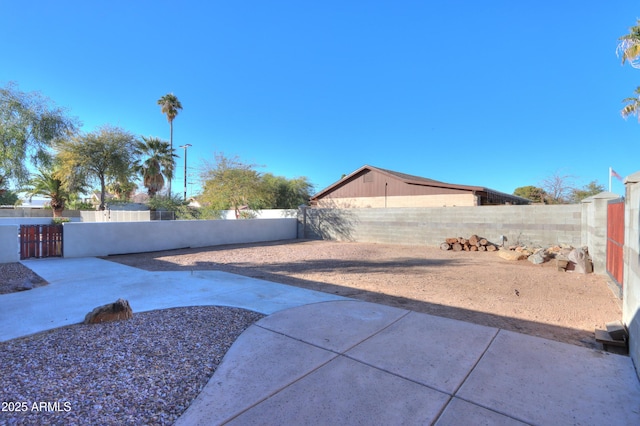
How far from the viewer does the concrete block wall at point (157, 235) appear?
1102 centimetres

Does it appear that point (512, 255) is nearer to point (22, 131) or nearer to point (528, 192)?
point (22, 131)

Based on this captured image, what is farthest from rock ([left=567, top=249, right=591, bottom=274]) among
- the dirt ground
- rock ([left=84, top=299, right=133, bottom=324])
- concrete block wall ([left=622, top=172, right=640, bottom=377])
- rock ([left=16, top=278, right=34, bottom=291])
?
rock ([left=16, top=278, right=34, bottom=291])

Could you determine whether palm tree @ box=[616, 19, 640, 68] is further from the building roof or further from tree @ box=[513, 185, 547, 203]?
tree @ box=[513, 185, 547, 203]

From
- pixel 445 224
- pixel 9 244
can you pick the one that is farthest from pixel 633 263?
pixel 9 244

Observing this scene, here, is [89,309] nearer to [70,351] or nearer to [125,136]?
[70,351]

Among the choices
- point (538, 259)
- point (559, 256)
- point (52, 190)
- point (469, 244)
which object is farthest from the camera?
point (52, 190)

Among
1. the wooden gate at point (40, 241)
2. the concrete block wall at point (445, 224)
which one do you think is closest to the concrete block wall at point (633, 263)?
the concrete block wall at point (445, 224)

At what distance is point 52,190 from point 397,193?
1199 inches

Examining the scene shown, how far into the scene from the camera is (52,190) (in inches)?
1111

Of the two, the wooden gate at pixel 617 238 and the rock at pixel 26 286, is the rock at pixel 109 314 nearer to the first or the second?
the rock at pixel 26 286

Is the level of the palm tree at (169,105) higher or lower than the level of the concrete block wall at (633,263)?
higher

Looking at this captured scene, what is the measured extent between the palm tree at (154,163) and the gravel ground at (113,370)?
29.3 meters

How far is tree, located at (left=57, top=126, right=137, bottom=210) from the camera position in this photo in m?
23.5

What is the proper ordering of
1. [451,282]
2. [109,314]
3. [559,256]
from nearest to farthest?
[109,314]
[451,282]
[559,256]
